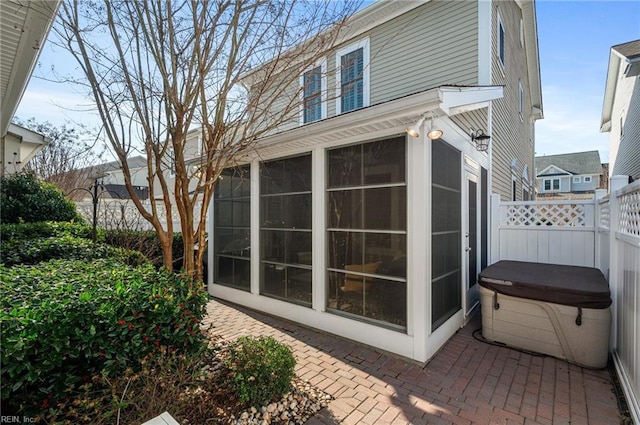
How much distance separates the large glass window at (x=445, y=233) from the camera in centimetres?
378

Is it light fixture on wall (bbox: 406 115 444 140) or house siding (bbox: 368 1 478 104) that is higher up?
house siding (bbox: 368 1 478 104)

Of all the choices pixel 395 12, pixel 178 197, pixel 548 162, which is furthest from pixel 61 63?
pixel 548 162

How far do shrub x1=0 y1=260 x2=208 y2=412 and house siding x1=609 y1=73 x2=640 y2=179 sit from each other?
43.1 ft

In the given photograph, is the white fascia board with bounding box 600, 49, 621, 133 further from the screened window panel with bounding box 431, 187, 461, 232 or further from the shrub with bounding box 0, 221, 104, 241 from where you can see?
the shrub with bounding box 0, 221, 104, 241

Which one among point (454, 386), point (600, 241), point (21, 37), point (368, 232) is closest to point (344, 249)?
point (368, 232)

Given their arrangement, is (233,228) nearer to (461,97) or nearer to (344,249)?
(344,249)

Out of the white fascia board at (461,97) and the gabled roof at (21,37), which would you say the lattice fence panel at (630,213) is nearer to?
the white fascia board at (461,97)

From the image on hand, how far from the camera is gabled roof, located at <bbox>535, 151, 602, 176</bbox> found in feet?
99.0

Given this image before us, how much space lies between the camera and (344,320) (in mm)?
4191

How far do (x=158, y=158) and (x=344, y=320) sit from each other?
3.09 m

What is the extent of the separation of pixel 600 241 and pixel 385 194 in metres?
4.20

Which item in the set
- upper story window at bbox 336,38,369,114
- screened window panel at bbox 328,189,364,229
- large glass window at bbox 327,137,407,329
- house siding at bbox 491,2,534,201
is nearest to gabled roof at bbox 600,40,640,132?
house siding at bbox 491,2,534,201

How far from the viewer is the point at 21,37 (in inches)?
146

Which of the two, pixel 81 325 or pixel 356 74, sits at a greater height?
pixel 356 74
